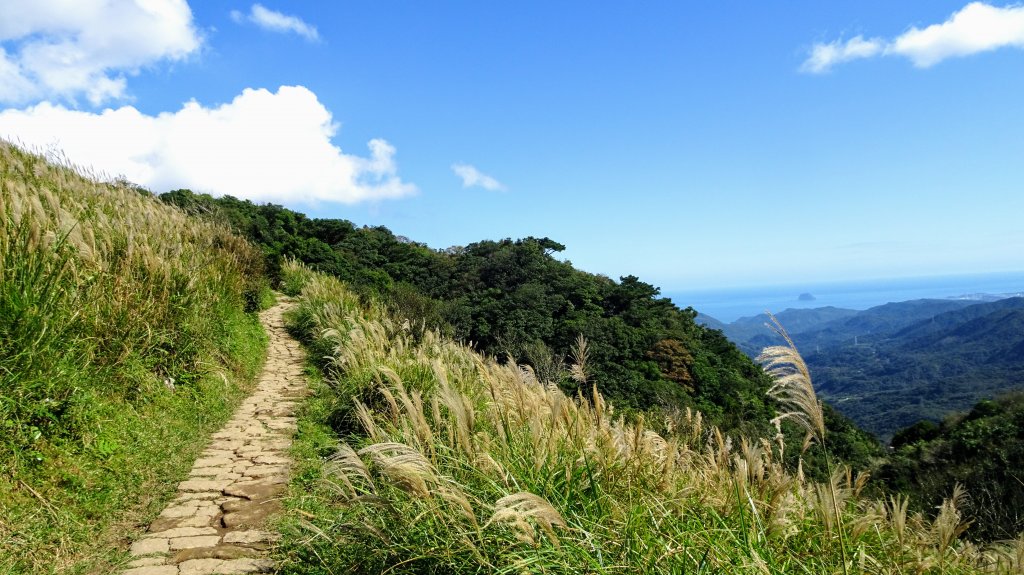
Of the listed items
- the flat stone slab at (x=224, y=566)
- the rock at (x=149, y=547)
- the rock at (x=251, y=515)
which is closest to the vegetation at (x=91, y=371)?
the rock at (x=149, y=547)

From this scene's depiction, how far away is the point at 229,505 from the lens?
3744 millimetres

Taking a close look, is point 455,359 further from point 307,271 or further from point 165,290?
point 307,271

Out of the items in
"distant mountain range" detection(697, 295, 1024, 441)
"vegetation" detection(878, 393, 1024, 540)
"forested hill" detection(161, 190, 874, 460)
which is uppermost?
"forested hill" detection(161, 190, 874, 460)

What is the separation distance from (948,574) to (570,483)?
7.25 feet

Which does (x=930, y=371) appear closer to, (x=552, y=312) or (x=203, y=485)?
(x=552, y=312)

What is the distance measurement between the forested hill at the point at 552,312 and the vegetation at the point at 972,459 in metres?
2.36

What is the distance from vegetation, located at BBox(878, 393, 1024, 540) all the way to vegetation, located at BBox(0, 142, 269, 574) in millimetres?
24038

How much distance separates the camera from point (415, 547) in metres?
2.35

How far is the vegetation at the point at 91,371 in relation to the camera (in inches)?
119

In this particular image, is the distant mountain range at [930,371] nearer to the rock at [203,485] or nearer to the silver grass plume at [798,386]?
the rock at [203,485]

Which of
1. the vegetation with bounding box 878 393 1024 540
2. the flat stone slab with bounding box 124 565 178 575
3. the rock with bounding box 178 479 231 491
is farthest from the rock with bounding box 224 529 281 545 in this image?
the vegetation with bounding box 878 393 1024 540

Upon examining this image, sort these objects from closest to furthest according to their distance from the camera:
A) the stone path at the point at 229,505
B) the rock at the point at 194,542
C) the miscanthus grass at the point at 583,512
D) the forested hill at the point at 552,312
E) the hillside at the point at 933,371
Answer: the miscanthus grass at the point at 583,512 < the stone path at the point at 229,505 < the rock at the point at 194,542 < the forested hill at the point at 552,312 < the hillside at the point at 933,371

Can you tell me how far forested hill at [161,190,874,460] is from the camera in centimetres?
2462

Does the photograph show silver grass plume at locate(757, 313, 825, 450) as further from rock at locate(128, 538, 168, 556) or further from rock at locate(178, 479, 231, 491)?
rock at locate(178, 479, 231, 491)
